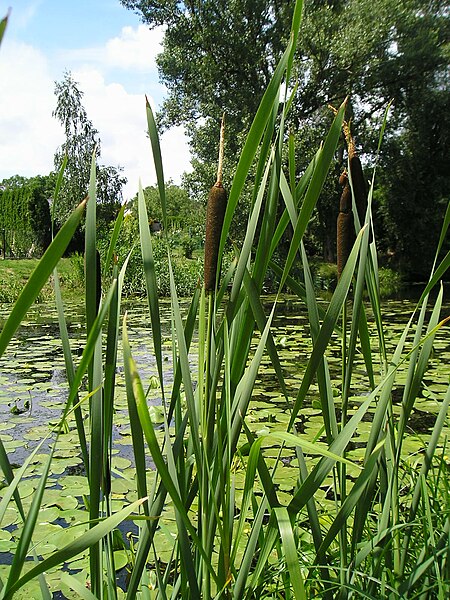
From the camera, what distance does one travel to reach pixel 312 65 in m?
11.9

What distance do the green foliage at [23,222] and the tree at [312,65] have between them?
19.1 ft

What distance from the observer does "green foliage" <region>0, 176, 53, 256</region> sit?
55.4 ft

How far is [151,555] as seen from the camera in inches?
58.9

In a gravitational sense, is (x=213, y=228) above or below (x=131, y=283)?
above

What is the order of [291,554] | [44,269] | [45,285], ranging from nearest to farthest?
[44,269]
[291,554]
[45,285]

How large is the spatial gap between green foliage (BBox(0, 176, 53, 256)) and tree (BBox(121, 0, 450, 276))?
5827 millimetres

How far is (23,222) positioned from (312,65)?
9.61 meters

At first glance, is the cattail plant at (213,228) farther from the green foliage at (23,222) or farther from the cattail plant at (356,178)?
the green foliage at (23,222)

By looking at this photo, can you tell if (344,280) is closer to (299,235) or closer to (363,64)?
(299,235)

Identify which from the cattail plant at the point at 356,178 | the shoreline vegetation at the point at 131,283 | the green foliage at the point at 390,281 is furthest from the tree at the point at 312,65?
the cattail plant at the point at 356,178

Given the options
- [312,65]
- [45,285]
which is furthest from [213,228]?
[312,65]

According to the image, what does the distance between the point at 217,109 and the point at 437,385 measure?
10637 millimetres

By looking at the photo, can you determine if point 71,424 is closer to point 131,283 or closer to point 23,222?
point 131,283

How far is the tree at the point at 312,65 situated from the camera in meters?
11.5
